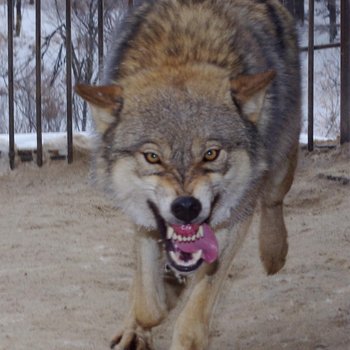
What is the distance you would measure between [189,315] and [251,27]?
4.41 ft

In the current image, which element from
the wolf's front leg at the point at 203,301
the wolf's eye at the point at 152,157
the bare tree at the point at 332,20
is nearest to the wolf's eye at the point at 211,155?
the wolf's eye at the point at 152,157

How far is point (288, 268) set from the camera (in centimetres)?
522

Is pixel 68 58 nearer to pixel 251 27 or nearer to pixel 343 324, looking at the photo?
pixel 251 27

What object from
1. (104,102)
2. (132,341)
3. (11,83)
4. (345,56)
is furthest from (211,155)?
(11,83)

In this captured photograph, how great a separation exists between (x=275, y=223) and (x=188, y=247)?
1.50 meters

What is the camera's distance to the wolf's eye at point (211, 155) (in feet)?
11.5

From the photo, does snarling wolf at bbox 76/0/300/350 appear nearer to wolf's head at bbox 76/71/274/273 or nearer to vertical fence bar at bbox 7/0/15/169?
wolf's head at bbox 76/71/274/273

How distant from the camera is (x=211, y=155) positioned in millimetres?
3510

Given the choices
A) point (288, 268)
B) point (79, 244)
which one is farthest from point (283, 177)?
point (79, 244)

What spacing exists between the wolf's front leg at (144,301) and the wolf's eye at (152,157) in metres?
0.58

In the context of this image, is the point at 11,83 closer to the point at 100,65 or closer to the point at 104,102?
the point at 100,65

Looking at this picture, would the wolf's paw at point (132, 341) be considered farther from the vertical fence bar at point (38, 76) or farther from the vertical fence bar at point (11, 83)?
the vertical fence bar at point (11, 83)

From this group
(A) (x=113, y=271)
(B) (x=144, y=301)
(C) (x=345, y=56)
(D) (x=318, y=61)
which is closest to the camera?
(B) (x=144, y=301)

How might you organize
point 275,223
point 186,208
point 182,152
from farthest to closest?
point 275,223
point 182,152
point 186,208
